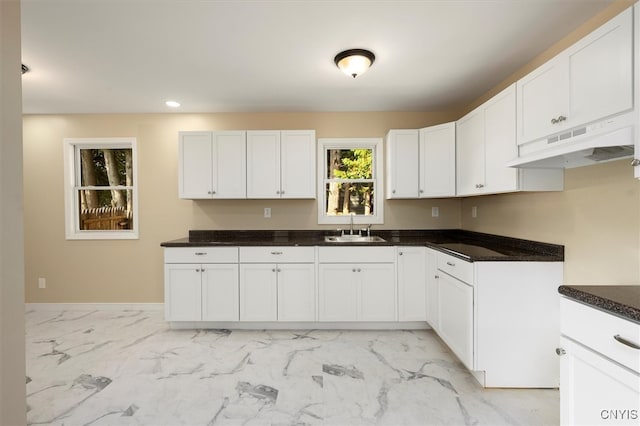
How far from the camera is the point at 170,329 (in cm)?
309

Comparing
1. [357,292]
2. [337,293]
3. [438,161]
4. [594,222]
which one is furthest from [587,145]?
[337,293]

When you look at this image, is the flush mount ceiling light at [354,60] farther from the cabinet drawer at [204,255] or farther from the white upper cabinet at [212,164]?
the cabinet drawer at [204,255]

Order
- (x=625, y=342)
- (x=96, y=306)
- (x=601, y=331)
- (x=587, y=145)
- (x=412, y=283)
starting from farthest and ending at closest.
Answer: (x=96, y=306), (x=412, y=283), (x=587, y=145), (x=601, y=331), (x=625, y=342)

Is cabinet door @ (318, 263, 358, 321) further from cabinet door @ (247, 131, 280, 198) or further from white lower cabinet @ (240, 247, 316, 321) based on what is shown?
cabinet door @ (247, 131, 280, 198)

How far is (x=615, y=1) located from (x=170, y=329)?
451 cm

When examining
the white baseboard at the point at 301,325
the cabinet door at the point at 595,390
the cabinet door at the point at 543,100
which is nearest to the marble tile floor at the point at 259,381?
the white baseboard at the point at 301,325

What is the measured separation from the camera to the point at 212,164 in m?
3.28

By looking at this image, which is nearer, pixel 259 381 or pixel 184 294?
pixel 259 381

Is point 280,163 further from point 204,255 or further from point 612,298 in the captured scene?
point 612,298

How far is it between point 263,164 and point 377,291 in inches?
75.3

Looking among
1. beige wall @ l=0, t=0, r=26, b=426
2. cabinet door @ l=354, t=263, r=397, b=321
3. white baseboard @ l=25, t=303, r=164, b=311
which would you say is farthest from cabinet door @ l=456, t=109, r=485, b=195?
white baseboard @ l=25, t=303, r=164, b=311

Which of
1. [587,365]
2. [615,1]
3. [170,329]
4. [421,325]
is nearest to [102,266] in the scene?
[170,329]

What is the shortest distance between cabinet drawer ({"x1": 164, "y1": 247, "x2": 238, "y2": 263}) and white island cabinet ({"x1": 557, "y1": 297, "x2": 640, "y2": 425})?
2.66 m

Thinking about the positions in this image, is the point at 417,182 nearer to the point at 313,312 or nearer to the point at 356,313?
the point at 356,313
